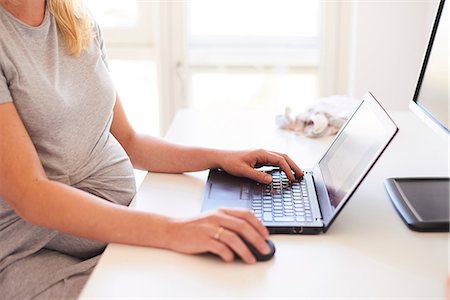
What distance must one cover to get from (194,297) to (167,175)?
0.51m

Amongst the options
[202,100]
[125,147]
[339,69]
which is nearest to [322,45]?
[339,69]

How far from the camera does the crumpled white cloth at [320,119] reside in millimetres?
1556

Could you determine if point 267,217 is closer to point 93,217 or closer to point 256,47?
point 93,217

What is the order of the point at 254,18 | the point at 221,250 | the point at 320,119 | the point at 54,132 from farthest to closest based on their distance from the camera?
1. the point at 254,18
2. the point at 320,119
3. the point at 54,132
4. the point at 221,250

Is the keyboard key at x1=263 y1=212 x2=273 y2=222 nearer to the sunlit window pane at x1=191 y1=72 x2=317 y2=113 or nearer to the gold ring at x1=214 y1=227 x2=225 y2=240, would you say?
the gold ring at x1=214 y1=227 x2=225 y2=240

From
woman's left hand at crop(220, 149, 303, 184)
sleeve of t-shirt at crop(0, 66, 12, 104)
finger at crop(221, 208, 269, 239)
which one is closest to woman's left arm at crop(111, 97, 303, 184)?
woman's left hand at crop(220, 149, 303, 184)

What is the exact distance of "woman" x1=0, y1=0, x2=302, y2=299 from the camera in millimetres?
928

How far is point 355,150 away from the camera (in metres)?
1.08

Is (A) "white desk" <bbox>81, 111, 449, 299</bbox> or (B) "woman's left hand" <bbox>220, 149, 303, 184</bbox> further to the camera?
(B) "woman's left hand" <bbox>220, 149, 303, 184</bbox>

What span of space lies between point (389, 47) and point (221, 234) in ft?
5.10

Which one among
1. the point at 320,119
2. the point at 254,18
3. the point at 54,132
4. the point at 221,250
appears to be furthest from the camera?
the point at 254,18

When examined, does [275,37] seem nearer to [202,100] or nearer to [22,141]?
[202,100]

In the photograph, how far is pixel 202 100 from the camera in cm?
259

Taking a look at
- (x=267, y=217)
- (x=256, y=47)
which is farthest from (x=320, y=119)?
(x=256, y=47)
